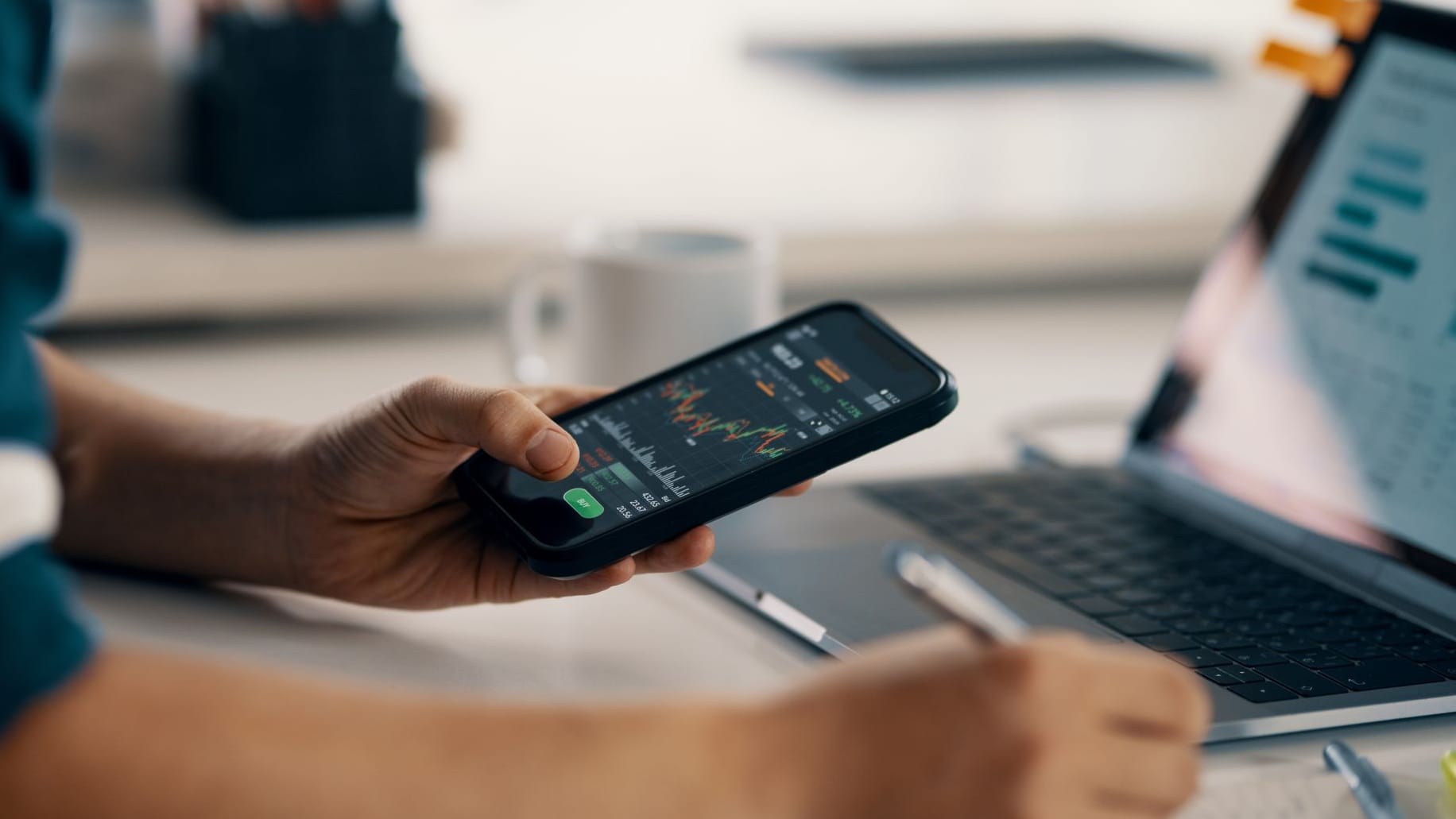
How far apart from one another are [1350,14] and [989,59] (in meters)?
0.98

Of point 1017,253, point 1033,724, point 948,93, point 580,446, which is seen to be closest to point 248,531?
point 580,446

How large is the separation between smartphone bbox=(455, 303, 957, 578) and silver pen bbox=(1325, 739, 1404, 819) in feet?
0.62

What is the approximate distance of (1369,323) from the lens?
2.61 feet

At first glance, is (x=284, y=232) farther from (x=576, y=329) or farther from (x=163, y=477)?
(x=163, y=477)

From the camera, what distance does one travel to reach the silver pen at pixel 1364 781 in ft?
1.77

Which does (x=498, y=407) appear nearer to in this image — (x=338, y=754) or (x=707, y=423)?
(x=707, y=423)

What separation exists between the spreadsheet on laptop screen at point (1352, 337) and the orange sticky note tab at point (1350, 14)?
1cm

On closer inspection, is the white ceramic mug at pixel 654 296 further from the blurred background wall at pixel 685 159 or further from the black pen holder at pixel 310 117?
the black pen holder at pixel 310 117

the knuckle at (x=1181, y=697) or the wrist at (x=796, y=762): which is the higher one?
the knuckle at (x=1181, y=697)

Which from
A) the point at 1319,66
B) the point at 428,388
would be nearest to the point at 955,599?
the point at 428,388

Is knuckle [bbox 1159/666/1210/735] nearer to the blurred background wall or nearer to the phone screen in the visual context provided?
the phone screen

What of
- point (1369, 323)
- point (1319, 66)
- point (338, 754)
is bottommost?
point (338, 754)

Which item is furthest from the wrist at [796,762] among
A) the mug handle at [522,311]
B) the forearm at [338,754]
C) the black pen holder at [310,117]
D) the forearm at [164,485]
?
the black pen holder at [310,117]

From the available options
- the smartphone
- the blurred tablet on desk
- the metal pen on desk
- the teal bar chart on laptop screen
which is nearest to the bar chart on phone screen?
the teal bar chart on laptop screen
